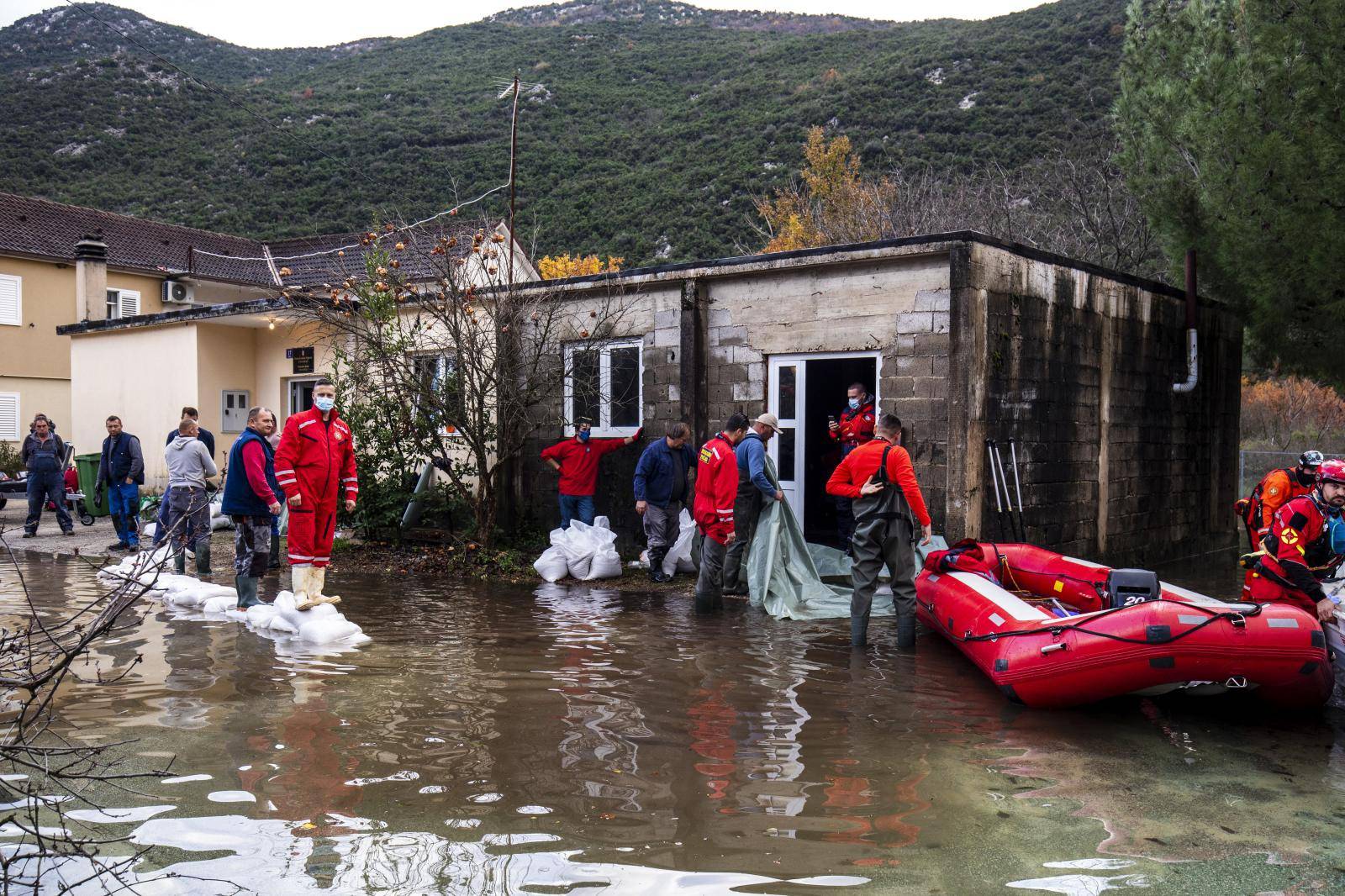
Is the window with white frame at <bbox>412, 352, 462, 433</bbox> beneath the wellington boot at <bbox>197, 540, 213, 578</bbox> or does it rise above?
above

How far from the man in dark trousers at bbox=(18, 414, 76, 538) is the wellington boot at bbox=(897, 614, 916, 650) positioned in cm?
1289

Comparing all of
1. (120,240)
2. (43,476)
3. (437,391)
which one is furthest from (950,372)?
(120,240)

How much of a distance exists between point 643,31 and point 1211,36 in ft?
210

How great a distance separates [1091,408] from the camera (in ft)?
39.0

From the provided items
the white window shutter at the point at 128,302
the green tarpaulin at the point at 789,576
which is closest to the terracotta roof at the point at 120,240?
the white window shutter at the point at 128,302

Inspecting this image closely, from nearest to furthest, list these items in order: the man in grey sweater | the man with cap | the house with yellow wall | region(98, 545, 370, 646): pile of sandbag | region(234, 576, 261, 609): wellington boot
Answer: region(98, 545, 370, 646): pile of sandbag < region(234, 576, 261, 609): wellington boot < the man with cap < the man in grey sweater < the house with yellow wall

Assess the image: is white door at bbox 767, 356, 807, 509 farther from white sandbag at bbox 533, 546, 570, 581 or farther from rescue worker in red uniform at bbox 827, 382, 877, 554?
white sandbag at bbox 533, 546, 570, 581

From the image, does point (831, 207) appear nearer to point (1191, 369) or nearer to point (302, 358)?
point (302, 358)

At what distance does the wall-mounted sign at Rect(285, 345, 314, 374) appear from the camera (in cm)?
1859

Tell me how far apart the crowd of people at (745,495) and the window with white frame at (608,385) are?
0.41 metres

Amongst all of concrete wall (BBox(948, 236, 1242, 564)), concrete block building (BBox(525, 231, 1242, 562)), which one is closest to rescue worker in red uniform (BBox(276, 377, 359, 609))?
concrete block building (BBox(525, 231, 1242, 562))

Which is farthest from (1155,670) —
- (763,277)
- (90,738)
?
(763,277)

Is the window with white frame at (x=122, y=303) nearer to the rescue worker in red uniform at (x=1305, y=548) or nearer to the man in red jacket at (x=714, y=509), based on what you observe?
the man in red jacket at (x=714, y=509)

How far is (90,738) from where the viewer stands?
5.40 meters
